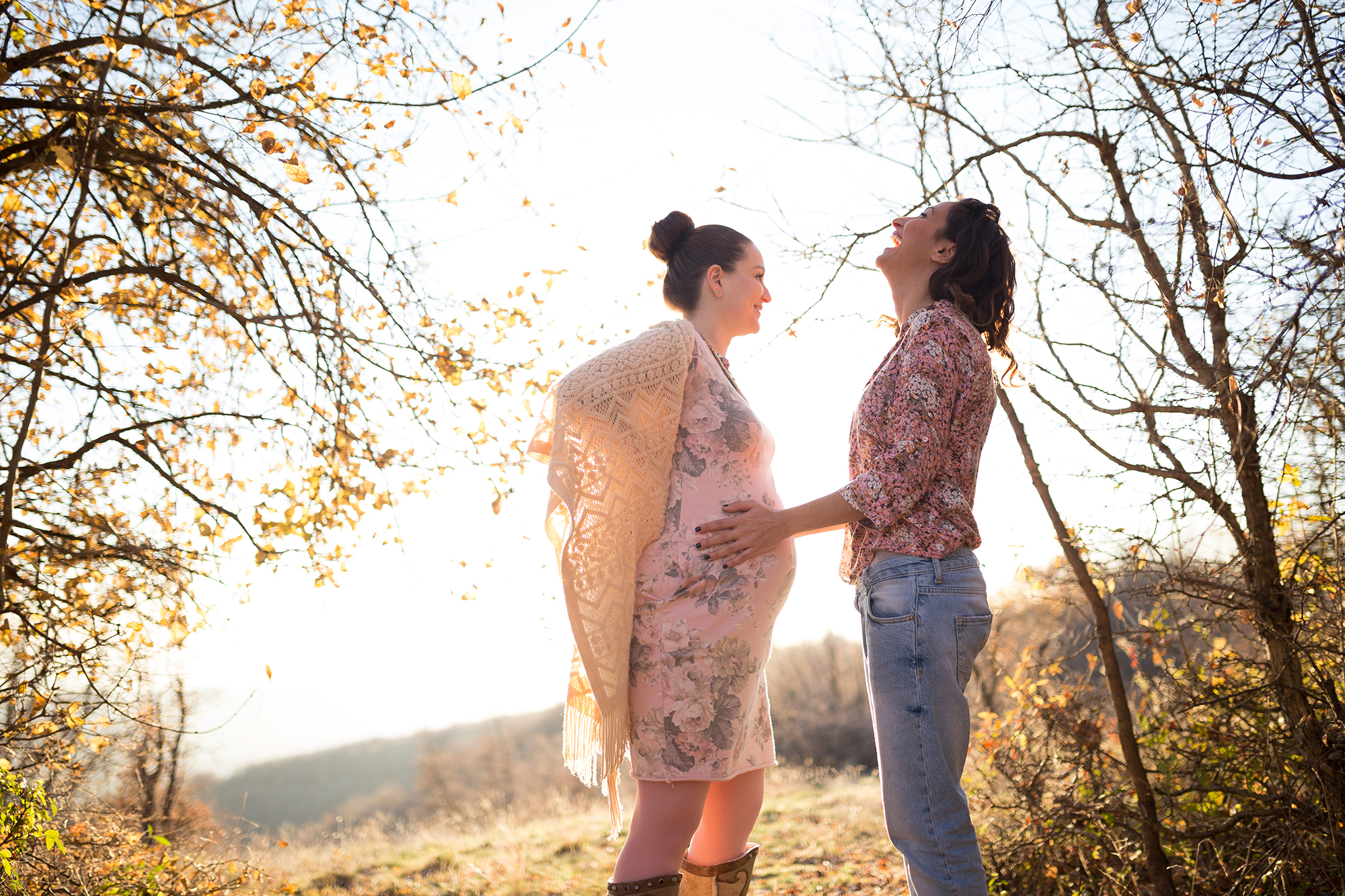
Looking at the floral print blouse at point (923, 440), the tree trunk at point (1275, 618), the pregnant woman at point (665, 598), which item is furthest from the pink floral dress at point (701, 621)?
the tree trunk at point (1275, 618)

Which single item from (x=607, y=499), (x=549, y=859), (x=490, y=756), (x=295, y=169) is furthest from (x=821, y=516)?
(x=490, y=756)

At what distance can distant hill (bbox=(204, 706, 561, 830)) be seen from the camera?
1308 inches

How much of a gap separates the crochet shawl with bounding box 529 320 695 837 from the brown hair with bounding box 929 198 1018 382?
25.5 inches

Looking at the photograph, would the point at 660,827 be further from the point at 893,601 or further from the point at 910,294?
the point at 910,294

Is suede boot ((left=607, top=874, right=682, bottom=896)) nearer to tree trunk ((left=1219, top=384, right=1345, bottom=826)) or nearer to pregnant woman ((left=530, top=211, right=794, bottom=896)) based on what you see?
pregnant woman ((left=530, top=211, right=794, bottom=896))

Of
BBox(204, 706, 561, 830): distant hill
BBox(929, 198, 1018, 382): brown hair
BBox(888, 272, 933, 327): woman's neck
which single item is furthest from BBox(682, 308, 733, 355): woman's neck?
BBox(204, 706, 561, 830): distant hill

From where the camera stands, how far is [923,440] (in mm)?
1712

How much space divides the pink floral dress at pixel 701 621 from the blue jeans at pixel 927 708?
13.7 inches

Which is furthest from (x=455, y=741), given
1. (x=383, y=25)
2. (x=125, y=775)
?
(x=383, y=25)

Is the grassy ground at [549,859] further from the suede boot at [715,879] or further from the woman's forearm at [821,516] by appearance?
the woman's forearm at [821,516]

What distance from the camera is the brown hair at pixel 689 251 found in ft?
7.73

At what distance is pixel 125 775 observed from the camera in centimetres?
439

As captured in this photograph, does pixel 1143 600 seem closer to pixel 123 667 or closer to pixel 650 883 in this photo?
pixel 650 883

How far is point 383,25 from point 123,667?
2.87 meters
